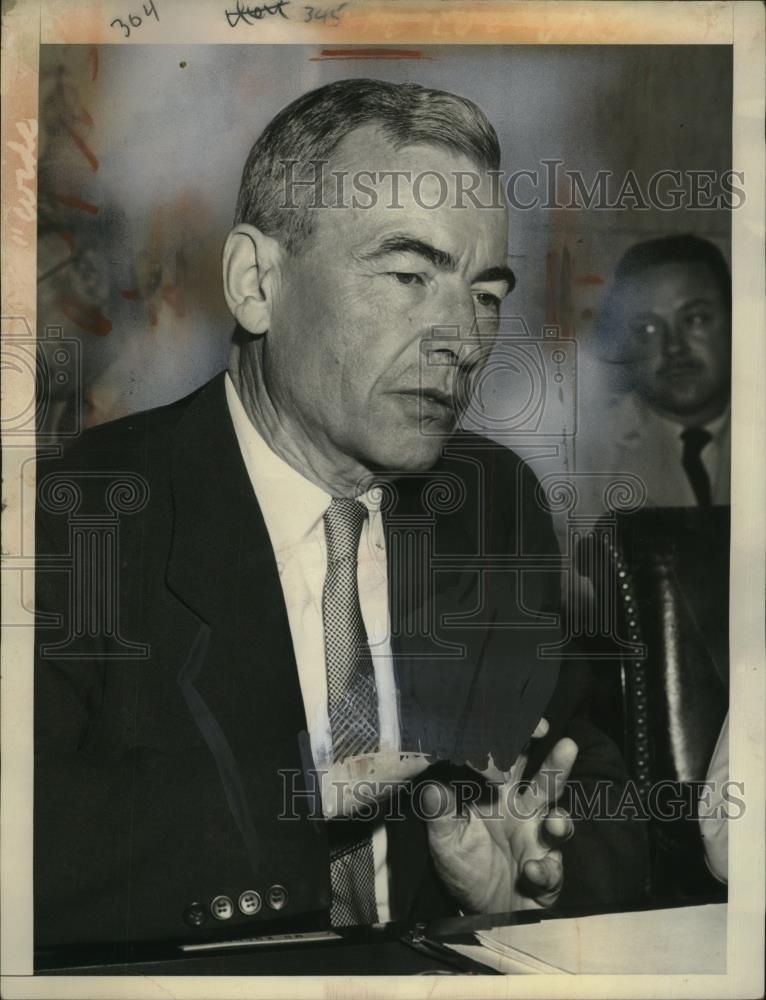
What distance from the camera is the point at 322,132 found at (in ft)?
5.37

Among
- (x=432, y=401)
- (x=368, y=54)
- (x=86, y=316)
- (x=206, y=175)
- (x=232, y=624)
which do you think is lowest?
(x=232, y=624)

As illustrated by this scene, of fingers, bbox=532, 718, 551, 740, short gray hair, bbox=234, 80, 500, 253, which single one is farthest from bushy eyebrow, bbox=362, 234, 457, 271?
fingers, bbox=532, 718, 551, 740

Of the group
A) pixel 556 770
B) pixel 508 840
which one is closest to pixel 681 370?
pixel 556 770

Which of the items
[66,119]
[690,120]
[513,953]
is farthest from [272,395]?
[513,953]

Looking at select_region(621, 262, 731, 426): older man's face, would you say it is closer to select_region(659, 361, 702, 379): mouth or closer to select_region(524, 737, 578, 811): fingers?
select_region(659, 361, 702, 379): mouth

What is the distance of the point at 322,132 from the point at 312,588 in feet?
2.18

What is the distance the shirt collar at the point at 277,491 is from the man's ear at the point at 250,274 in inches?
5.5

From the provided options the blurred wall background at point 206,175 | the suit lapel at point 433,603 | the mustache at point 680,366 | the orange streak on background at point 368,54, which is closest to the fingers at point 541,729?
the suit lapel at point 433,603

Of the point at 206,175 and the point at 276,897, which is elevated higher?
the point at 206,175

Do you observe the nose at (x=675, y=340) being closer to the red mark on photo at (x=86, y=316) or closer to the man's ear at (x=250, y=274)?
the man's ear at (x=250, y=274)

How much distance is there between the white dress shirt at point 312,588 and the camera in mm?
1642

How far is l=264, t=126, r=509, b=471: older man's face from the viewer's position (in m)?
1.62

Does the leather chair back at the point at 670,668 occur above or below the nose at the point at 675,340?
below

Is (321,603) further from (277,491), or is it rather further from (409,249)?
(409,249)
